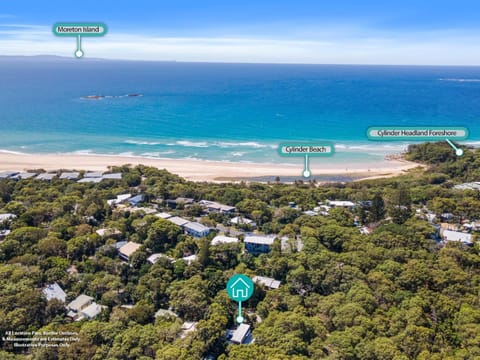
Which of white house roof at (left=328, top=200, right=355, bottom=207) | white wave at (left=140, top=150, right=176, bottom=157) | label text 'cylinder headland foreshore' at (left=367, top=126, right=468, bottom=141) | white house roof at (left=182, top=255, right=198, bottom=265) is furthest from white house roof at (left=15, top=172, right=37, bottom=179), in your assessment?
label text 'cylinder headland foreshore' at (left=367, top=126, right=468, bottom=141)

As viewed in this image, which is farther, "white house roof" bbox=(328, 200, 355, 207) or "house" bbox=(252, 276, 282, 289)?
"white house roof" bbox=(328, 200, 355, 207)

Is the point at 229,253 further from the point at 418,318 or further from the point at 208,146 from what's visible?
the point at 208,146

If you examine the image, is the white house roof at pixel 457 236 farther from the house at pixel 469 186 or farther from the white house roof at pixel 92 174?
the white house roof at pixel 92 174

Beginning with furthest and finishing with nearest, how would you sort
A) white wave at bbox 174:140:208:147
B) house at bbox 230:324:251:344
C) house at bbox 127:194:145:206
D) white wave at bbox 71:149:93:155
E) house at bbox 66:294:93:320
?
white wave at bbox 174:140:208:147 → white wave at bbox 71:149:93:155 → house at bbox 127:194:145:206 → house at bbox 66:294:93:320 → house at bbox 230:324:251:344

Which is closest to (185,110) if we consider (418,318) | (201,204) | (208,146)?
(208,146)

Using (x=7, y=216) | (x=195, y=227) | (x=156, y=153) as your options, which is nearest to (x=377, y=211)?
(x=195, y=227)

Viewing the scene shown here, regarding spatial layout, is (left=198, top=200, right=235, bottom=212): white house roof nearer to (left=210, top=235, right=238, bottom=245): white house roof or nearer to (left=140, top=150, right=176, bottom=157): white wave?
(left=210, top=235, right=238, bottom=245): white house roof

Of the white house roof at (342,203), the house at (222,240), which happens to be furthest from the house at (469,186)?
the house at (222,240)

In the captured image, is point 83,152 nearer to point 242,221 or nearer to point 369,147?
point 242,221
